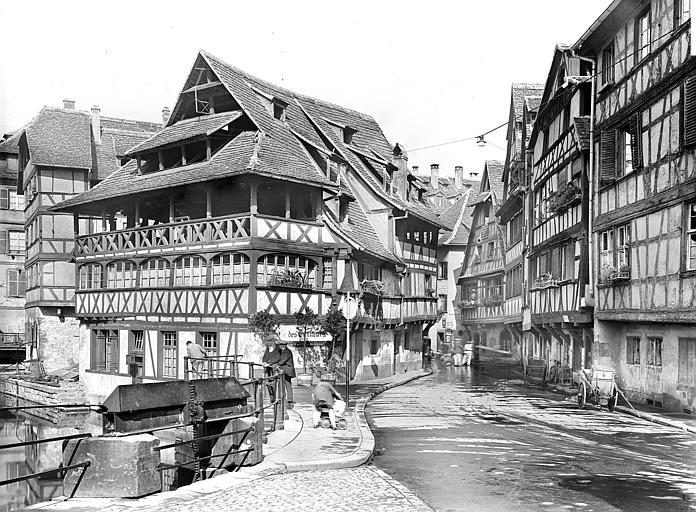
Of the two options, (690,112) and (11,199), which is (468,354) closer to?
(690,112)

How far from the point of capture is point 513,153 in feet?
131

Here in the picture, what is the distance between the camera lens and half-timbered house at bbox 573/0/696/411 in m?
18.5

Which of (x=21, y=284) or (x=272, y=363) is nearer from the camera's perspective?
(x=272, y=363)

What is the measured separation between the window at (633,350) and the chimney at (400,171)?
1834cm

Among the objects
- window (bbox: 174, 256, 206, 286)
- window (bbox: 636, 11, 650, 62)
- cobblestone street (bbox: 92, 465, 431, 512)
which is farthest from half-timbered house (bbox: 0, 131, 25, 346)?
cobblestone street (bbox: 92, 465, 431, 512)

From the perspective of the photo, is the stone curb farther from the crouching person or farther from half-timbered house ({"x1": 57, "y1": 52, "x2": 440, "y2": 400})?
half-timbered house ({"x1": 57, "y1": 52, "x2": 440, "y2": 400})

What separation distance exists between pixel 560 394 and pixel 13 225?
3757cm

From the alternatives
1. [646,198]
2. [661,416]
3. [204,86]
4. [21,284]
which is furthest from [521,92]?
[21,284]

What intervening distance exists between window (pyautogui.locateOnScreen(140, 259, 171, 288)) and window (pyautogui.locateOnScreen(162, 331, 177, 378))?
5.68 feet

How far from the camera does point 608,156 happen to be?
23.1m

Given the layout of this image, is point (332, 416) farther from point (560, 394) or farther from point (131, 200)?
point (131, 200)

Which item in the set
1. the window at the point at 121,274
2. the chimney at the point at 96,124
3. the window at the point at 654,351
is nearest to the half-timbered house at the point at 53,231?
the chimney at the point at 96,124

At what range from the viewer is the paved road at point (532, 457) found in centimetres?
996

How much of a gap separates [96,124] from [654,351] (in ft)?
119
